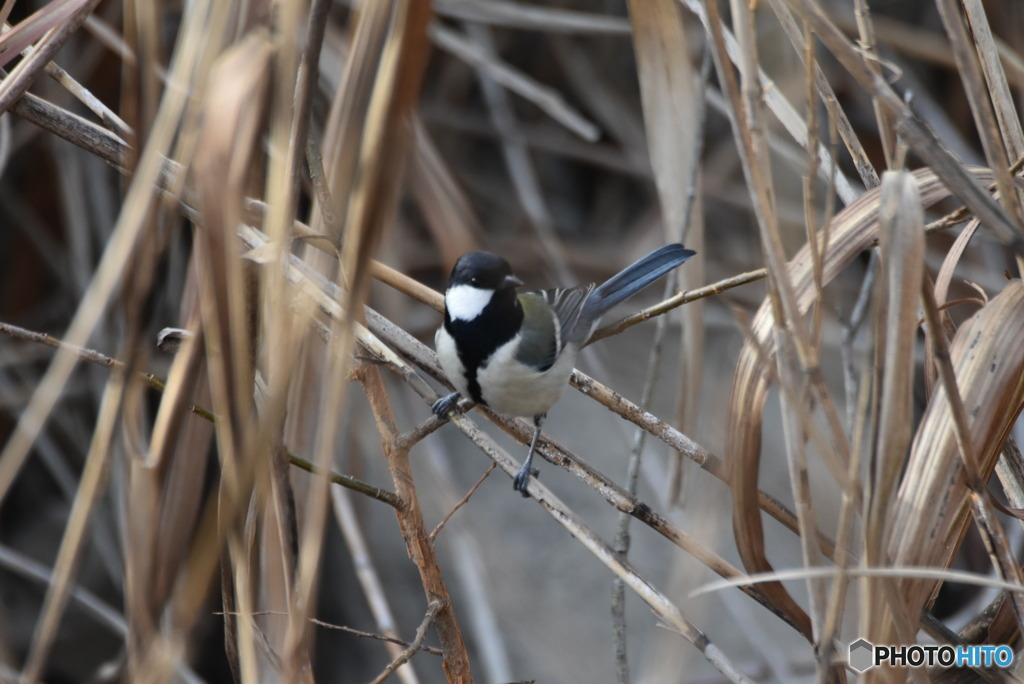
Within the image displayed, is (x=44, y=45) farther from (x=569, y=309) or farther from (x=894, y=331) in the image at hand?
(x=569, y=309)

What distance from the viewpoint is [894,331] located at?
102cm

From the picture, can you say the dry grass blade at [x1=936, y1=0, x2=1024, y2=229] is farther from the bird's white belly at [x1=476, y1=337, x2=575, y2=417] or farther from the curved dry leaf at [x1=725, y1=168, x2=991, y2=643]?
the bird's white belly at [x1=476, y1=337, x2=575, y2=417]

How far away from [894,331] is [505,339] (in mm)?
1183

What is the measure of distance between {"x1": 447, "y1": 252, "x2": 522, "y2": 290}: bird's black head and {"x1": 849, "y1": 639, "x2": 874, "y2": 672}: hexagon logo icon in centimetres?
110

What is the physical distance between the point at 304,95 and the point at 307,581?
51 cm

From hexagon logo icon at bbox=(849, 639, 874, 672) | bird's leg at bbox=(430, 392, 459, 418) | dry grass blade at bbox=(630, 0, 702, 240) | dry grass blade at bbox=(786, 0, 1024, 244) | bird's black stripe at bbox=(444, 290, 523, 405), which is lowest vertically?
hexagon logo icon at bbox=(849, 639, 874, 672)

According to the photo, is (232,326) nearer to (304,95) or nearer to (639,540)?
(304,95)

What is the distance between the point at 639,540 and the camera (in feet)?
10.2

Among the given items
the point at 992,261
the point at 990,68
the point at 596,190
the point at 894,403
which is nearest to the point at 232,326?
the point at 894,403

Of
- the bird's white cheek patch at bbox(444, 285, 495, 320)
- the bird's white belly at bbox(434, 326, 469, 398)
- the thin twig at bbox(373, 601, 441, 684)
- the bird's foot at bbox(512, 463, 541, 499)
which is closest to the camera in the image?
the thin twig at bbox(373, 601, 441, 684)

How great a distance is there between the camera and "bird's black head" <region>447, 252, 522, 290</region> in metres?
1.98

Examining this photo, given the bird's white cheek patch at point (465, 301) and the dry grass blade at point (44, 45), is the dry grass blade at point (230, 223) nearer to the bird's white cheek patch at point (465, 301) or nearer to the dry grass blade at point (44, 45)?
the dry grass blade at point (44, 45)

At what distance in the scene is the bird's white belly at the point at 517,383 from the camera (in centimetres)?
198

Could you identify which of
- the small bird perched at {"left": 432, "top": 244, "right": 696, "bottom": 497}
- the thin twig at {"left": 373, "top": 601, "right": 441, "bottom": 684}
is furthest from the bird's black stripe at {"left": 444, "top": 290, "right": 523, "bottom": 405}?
the thin twig at {"left": 373, "top": 601, "right": 441, "bottom": 684}
